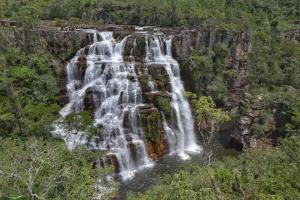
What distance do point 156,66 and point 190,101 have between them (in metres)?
5.17

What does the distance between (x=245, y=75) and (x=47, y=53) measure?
2317 cm

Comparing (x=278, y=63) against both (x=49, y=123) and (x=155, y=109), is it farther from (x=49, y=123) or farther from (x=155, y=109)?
(x=49, y=123)

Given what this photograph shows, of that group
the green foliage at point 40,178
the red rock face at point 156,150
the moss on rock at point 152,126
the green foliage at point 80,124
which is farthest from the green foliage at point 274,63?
the green foliage at point 40,178

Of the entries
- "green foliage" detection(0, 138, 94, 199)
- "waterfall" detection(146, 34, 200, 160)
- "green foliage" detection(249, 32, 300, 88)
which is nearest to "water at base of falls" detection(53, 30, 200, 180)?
"waterfall" detection(146, 34, 200, 160)

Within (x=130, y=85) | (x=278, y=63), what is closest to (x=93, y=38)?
(x=130, y=85)

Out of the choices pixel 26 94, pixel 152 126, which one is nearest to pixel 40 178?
pixel 152 126

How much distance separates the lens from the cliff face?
113 ft

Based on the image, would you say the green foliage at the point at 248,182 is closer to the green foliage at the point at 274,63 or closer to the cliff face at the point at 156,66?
the cliff face at the point at 156,66

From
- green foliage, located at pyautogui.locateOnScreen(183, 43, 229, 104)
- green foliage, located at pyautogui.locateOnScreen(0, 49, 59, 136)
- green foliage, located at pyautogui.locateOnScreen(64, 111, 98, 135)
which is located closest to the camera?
green foliage, located at pyautogui.locateOnScreen(0, 49, 59, 136)

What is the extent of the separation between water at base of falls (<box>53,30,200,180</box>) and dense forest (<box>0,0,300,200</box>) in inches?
46.3

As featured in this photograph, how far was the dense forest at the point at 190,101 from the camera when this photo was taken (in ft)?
61.0

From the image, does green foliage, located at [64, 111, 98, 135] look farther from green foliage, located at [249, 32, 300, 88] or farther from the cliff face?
green foliage, located at [249, 32, 300, 88]

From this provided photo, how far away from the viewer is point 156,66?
1473 inches

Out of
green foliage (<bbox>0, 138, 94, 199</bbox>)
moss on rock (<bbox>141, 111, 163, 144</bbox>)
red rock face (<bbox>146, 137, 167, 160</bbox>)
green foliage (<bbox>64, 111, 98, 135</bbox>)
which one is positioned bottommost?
red rock face (<bbox>146, 137, 167, 160</bbox>)
